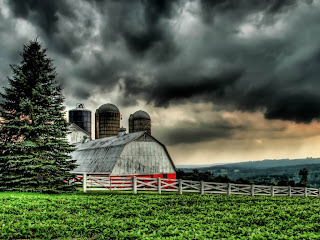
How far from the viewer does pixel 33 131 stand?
2434 cm

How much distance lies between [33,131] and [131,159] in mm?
15484

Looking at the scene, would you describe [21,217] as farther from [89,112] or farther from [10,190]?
[89,112]

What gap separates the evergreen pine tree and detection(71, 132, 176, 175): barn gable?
11915 mm

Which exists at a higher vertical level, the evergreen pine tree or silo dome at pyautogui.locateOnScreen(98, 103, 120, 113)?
silo dome at pyautogui.locateOnScreen(98, 103, 120, 113)

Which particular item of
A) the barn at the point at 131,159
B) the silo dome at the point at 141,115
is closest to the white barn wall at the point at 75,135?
the silo dome at the point at 141,115

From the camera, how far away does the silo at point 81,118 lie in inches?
2726

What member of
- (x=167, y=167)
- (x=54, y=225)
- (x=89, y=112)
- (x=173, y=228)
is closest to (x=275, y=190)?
(x=167, y=167)

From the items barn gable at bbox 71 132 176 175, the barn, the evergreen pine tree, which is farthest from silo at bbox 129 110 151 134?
the evergreen pine tree

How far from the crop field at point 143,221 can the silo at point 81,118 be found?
51.5 m

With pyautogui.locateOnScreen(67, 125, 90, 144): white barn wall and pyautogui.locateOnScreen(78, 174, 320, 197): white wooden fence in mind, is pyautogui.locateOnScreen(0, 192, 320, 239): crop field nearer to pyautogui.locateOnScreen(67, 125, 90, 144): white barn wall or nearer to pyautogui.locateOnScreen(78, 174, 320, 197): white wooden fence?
pyautogui.locateOnScreen(78, 174, 320, 197): white wooden fence

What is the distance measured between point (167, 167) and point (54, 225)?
92.9ft

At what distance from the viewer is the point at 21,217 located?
44.7ft

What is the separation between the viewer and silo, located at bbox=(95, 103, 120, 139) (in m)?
64.2

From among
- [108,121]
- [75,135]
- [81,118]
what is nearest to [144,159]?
[108,121]
